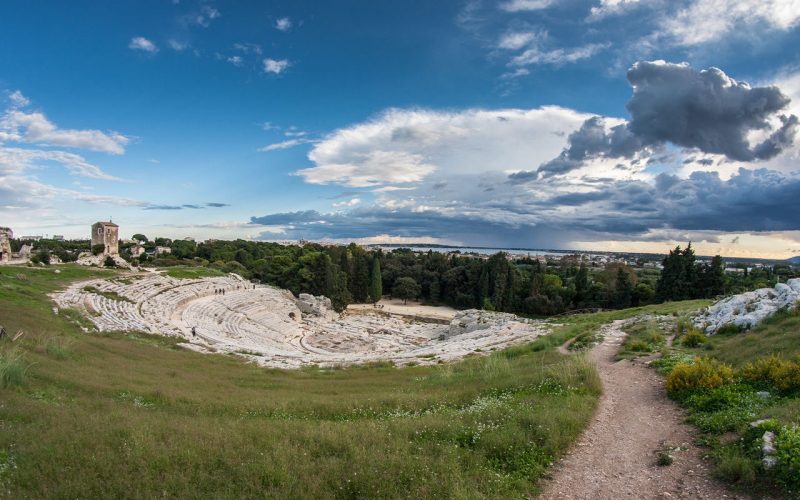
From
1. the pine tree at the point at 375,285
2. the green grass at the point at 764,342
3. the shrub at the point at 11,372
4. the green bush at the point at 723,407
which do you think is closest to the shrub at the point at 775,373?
the green bush at the point at 723,407

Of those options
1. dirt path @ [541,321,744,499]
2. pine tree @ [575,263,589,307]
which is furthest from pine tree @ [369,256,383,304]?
dirt path @ [541,321,744,499]

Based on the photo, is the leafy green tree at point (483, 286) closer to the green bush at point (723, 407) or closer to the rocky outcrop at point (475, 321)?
the rocky outcrop at point (475, 321)

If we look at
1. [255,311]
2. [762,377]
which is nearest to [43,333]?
[762,377]

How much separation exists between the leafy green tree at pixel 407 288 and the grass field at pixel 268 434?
67.8m

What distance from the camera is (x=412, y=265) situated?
92938mm

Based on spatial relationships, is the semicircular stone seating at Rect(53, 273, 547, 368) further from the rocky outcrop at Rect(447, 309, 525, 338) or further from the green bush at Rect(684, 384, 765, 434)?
the green bush at Rect(684, 384, 765, 434)

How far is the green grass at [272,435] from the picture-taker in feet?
17.9

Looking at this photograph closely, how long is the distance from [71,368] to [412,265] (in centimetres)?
8187

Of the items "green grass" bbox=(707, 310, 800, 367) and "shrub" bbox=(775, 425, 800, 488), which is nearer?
"shrub" bbox=(775, 425, 800, 488)

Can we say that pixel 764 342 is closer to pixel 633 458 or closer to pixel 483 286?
pixel 633 458

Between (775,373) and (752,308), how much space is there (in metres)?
10.5

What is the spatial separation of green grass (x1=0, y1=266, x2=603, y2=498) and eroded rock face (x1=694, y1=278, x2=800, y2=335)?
889 cm

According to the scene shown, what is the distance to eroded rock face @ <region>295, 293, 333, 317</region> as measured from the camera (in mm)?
58375

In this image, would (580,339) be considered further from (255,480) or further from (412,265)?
(412,265)
